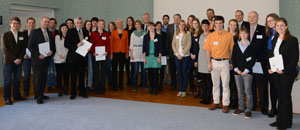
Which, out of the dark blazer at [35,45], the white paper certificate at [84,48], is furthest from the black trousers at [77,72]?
the dark blazer at [35,45]

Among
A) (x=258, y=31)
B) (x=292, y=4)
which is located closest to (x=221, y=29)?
(x=258, y=31)

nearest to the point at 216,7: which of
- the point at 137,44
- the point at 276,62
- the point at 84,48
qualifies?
the point at 137,44

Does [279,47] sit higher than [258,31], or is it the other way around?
[258,31]

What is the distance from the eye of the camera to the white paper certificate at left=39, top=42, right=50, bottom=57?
484 cm

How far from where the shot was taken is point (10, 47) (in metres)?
4.76

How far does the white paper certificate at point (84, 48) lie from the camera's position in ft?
16.5

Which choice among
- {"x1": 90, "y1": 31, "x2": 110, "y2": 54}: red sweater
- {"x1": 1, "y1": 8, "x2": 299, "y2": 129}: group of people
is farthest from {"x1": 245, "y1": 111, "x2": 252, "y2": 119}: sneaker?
{"x1": 90, "y1": 31, "x2": 110, "y2": 54}: red sweater

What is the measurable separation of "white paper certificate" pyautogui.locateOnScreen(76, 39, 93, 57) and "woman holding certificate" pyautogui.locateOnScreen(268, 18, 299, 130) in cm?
323

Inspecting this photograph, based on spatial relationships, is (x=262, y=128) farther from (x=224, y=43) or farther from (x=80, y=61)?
(x=80, y=61)

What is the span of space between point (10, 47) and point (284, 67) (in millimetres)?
4411

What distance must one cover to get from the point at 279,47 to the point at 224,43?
84 centimetres

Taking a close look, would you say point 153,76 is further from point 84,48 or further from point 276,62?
point 276,62

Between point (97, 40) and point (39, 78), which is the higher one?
point (97, 40)

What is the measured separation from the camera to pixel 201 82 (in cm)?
496
